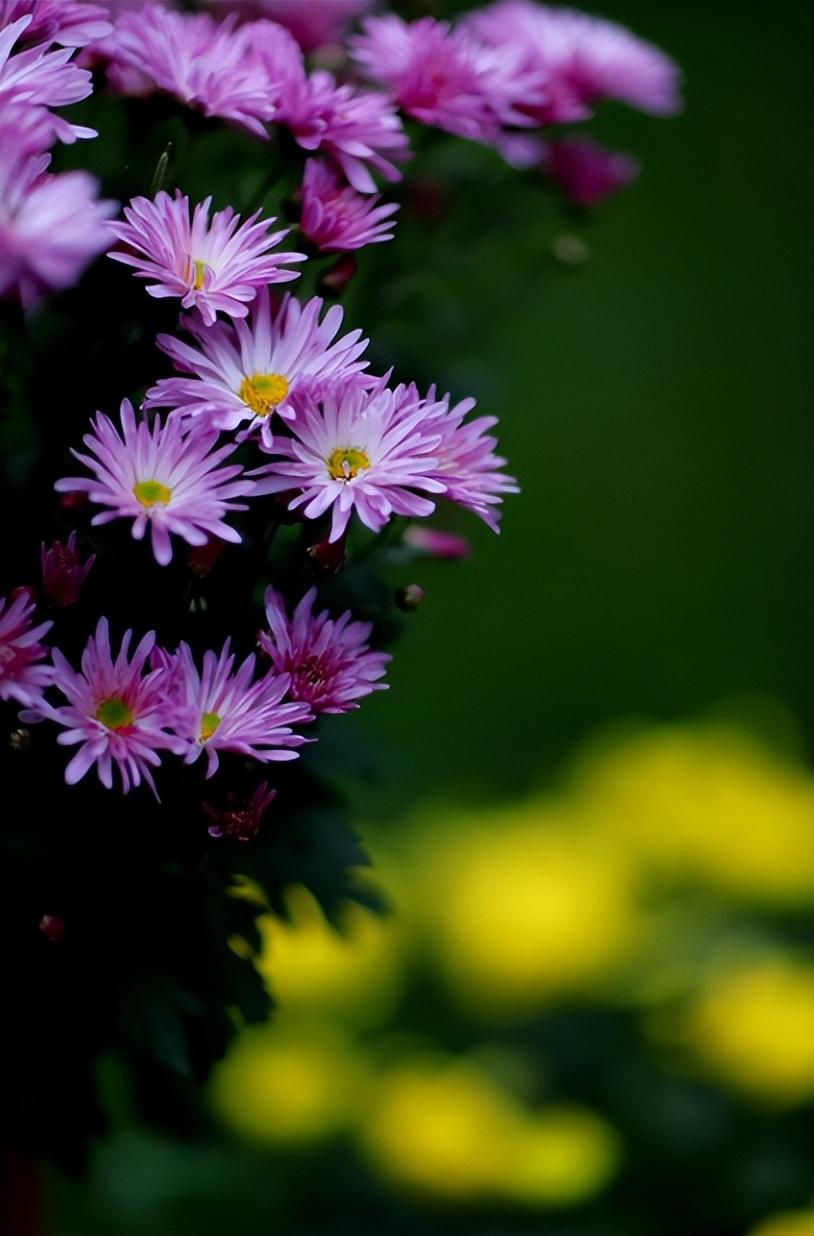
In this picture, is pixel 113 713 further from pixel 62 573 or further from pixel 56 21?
pixel 56 21

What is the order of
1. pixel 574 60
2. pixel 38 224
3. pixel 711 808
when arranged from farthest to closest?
pixel 711 808 < pixel 574 60 < pixel 38 224

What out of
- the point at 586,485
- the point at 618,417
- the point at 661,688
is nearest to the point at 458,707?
the point at 661,688

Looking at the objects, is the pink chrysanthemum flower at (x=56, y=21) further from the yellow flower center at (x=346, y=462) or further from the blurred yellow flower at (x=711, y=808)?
the blurred yellow flower at (x=711, y=808)

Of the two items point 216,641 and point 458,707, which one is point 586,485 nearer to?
point 458,707

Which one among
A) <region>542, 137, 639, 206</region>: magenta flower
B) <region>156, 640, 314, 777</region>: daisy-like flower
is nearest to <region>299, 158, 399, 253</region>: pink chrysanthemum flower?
<region>156, 640, 314, 777</region>: daisy-like flower

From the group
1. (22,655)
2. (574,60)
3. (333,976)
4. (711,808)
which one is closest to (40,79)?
(22,655)
